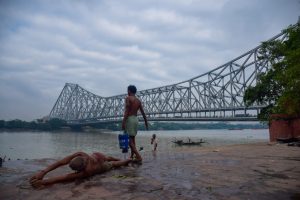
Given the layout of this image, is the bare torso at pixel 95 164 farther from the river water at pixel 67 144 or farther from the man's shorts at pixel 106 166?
the river water at pixel 67 144

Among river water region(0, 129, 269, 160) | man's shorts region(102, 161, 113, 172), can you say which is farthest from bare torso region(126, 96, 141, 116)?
river water region(0, 129, 269, 160)

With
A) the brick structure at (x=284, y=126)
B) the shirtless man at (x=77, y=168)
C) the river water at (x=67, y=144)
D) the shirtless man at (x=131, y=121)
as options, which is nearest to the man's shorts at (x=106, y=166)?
the shirtless man at (x=77, y=168)

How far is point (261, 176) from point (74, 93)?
120m

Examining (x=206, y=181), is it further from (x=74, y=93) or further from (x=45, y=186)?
(x=74, y=93)

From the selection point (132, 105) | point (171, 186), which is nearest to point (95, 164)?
point (171, 186)

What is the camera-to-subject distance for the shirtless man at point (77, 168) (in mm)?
2924

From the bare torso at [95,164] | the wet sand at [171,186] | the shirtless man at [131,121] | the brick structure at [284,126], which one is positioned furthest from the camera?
the brick structure at [284,126]

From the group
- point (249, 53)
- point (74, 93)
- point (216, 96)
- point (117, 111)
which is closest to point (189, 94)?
point (216, 96)

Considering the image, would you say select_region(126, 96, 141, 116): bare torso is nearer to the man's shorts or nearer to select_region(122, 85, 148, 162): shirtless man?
select_region(122, 85, 148, 162): shirtless man

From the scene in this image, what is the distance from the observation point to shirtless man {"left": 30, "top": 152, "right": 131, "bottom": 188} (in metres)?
2.92

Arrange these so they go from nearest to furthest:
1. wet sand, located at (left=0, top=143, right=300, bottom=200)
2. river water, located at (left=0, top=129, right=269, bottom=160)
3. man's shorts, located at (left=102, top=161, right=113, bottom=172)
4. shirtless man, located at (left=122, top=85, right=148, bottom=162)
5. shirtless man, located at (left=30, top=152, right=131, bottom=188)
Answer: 1. wet sand, located at (left=0, top=143, right=300, bottom=200)
2. shirtless man, located at (left=30, top=152, right=131, bottom=188)
3. man's shorts, located at (left=102, top=161, right=113, bottom=172)
4. shirtless man, located at (left=122, top=85, right=148, bottom=162)
5. river water, located at (left=0, top=129, right=269, bottom=160)

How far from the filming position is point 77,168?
314 centimetres

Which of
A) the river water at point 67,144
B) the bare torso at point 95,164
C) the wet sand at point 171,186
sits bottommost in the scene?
the river water at point 67,144

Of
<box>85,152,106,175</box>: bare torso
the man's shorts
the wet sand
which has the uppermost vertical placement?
<box>85,152,106,175</box>: bare torso
